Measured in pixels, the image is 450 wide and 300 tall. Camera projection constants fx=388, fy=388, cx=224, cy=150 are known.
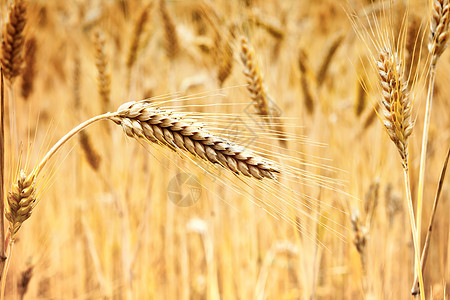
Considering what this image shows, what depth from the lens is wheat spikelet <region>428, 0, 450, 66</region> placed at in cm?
81

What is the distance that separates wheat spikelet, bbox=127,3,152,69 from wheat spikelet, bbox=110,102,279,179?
0.95 meters

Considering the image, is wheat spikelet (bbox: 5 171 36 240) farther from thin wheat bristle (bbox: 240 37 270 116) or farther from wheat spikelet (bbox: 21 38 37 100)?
wheat spikelet (bbox: 21 38 37 100)

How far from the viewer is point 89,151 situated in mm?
1517

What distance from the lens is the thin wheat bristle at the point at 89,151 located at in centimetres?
150

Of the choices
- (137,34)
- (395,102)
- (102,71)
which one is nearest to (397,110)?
(395,102)

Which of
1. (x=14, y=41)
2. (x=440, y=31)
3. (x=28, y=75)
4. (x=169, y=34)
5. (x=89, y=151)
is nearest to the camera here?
(x=440, y=31)

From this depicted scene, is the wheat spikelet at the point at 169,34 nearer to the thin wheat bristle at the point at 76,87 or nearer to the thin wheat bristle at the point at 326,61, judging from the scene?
the thin wheat bristle at the point at 76,87

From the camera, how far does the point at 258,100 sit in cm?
116

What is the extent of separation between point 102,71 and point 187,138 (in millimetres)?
881

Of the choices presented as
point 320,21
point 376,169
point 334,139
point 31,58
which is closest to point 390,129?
point 376,169

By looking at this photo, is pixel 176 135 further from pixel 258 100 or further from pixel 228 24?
pixel 228 24

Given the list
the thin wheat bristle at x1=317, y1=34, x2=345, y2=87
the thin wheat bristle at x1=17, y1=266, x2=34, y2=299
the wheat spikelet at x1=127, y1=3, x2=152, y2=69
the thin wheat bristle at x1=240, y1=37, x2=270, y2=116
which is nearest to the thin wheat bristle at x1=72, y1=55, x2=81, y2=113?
the wheat spikelet at x1=127, y1=3, x2=152, y2=69

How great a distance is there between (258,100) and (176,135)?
0.47 metres

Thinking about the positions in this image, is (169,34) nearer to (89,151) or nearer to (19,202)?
(89,151)
